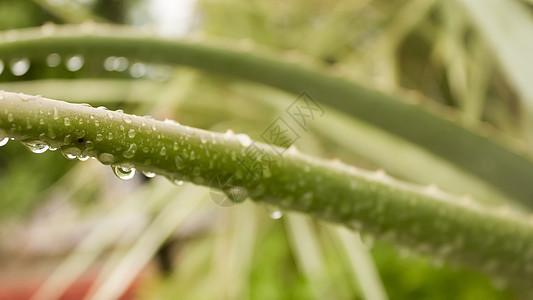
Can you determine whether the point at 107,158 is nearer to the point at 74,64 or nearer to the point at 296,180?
the point at 296,180

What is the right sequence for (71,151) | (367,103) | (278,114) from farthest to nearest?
(278,114), (367,103), (71,151)

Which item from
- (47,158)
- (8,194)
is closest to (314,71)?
(47,158)

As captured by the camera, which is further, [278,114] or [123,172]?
[278,114]

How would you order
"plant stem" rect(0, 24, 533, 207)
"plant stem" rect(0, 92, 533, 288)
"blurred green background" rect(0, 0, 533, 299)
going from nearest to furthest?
"plant stem" rect(0, 92, 533, 288)
"plant stem" rect(0, 24, 533, 207)
"blurred green background" rect(0, 0, 533, 299)

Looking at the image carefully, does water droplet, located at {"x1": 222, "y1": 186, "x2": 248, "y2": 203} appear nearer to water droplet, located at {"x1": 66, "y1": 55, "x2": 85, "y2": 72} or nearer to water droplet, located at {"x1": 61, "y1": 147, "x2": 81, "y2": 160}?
water droplet, located at {"x1": 61, "y1": 147, "x2": 81, "y2": 160}

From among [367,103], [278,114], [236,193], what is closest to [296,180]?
[236,193]

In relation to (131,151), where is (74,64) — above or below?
above

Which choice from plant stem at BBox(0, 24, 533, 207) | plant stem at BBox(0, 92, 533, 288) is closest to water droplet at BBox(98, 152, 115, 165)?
plant stem at BBox(0, 92, 533, 288)

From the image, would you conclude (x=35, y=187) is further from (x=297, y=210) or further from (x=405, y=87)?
(x=297, y=210)
